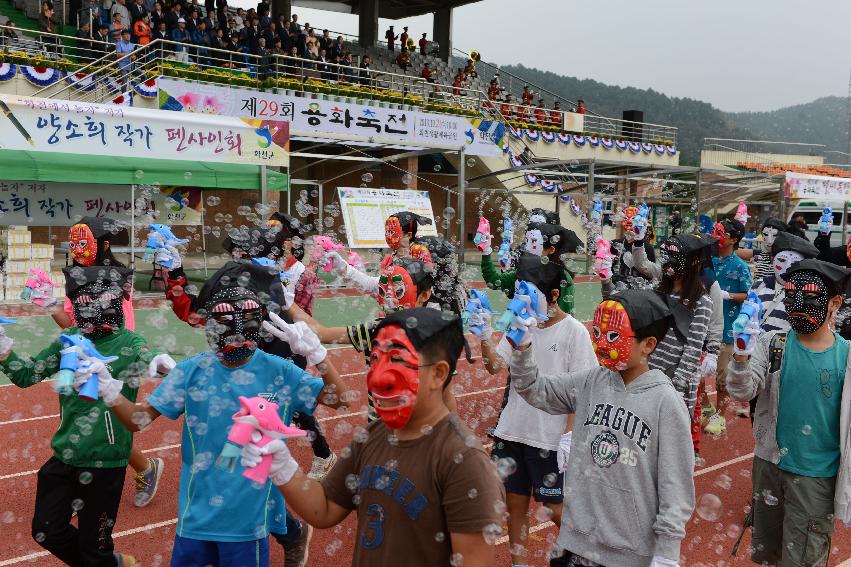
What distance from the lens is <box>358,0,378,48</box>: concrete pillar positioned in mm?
35781

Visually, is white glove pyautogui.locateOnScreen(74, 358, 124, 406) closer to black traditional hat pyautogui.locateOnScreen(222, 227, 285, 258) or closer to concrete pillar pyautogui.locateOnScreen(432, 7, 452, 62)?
black traditional hat pyautogui.locateOnScreen(222, 227, 285, 258)

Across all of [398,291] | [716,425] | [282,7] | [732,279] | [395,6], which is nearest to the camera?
[398,291]

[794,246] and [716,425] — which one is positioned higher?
[794,246]

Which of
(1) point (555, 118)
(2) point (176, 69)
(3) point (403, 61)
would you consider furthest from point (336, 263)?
(1) point (555, 118)

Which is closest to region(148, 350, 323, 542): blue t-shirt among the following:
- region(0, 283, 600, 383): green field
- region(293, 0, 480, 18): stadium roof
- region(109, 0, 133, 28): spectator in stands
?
region(0, 283, 600, 383): green field

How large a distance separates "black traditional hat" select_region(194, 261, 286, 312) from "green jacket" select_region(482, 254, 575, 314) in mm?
1647

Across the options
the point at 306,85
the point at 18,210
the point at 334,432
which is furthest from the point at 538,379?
the point at 306,85

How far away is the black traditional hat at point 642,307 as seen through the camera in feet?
9.80

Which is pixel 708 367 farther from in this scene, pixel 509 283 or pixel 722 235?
pixel 722 235

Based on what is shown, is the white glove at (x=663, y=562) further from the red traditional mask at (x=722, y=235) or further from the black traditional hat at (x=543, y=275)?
the red traditional mask at (x=722, y=235)

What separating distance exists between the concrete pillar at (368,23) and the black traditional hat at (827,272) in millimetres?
33904

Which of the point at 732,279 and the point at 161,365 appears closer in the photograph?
the point at 161,365

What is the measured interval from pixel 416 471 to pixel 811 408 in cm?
233

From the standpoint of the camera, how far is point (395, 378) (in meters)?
2.21
